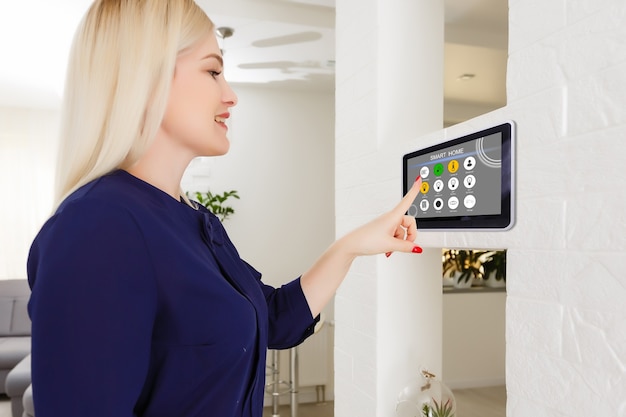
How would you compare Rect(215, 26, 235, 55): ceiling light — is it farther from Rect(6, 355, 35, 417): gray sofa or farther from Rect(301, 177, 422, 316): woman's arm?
Rect(6, 355, 35, 417): gray sofa

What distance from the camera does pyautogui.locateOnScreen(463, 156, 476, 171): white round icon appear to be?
97 centimetres

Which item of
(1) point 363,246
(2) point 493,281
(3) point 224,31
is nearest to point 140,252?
(1) point 363,246

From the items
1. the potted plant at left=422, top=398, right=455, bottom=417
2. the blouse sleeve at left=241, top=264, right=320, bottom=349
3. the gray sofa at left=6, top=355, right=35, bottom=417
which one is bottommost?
the gray sofa at left=6, top=355, right=35, bottom=417

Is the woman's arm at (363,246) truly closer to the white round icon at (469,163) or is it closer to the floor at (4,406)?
the white round icon at (469,163)

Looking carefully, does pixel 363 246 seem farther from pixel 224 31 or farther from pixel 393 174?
pixel 224 31

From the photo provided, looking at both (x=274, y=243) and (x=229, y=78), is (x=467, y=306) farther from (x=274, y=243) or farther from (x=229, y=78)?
(x=229, y=78)

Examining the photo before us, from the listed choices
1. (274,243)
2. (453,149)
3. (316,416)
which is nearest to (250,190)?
(274,243)

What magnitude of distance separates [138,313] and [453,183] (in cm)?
63

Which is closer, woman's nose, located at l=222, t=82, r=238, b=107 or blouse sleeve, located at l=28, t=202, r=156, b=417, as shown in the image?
blouse sleeve, located at l=28, t=202, r=156, b=417

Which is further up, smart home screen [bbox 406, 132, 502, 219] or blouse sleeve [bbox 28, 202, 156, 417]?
smart home screen [bbox 406, 132, 502, 219]

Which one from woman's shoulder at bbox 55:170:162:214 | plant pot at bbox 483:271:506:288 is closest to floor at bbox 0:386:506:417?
plant pot at bbox 483:271:506:288

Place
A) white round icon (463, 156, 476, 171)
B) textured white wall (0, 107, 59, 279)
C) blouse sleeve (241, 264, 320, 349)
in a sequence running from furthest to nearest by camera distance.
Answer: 1. textured white wall (0, 107, 59, 279)
2. blouse sleeve (241, 264, 320, 349)
3. white round icon (463, 156, 476, 171)

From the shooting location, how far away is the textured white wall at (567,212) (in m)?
0.68

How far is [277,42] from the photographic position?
3430 millimetres
